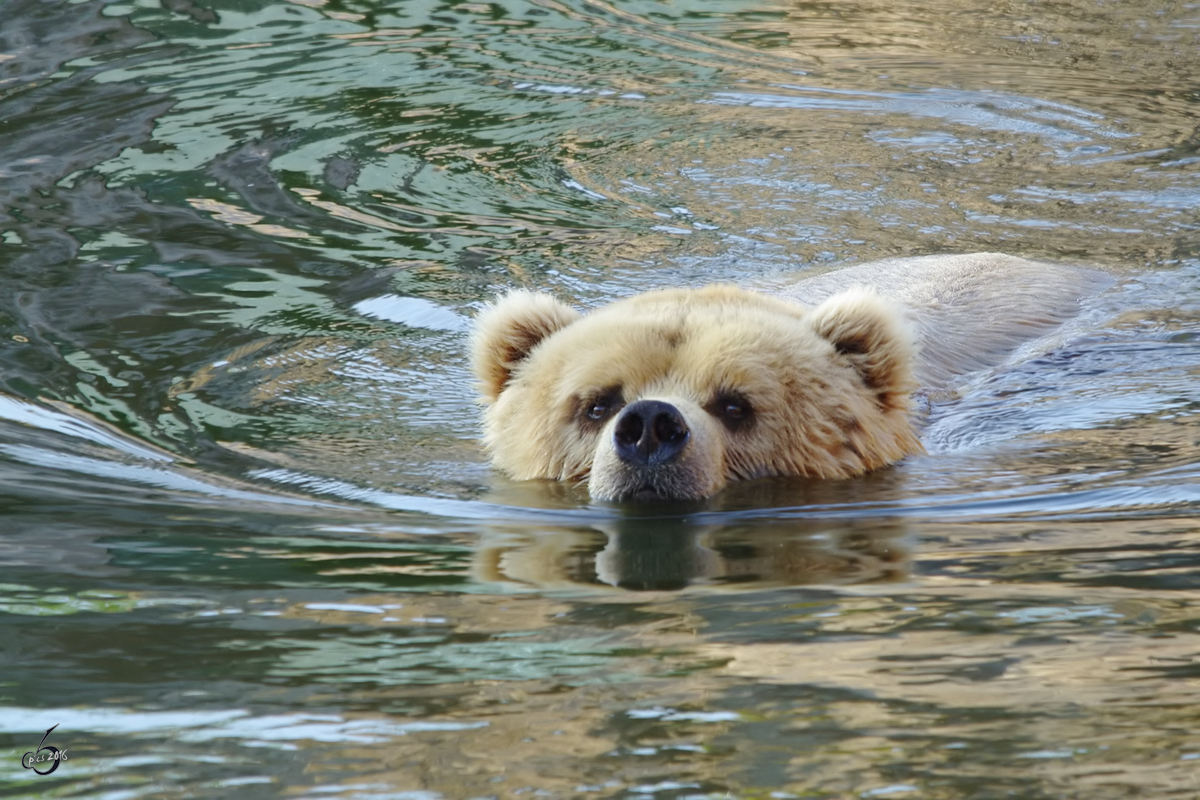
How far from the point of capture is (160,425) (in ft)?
19.7

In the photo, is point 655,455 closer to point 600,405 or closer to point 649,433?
point 649,433

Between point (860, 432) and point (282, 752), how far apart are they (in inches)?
134

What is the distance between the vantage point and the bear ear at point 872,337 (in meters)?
5.52

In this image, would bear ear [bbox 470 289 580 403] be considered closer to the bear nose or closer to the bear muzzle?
the bear muzzle

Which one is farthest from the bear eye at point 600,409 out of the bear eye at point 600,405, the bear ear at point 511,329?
the bear ear at point 511,329

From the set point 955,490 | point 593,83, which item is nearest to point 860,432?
point 955,490

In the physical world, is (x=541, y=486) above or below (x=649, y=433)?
below

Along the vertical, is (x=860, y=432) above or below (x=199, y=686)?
below

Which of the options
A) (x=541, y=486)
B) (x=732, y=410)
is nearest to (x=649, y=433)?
(x=732, y=410)

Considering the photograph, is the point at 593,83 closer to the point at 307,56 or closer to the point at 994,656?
the point at 307,56
